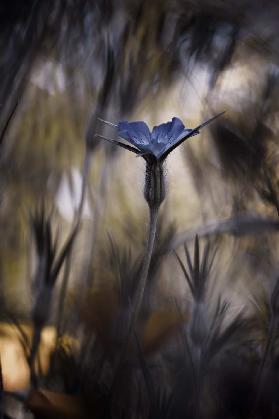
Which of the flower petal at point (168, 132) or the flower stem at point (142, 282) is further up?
the flower petal at point (168, 132)

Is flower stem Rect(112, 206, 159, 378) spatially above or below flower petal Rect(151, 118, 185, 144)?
below

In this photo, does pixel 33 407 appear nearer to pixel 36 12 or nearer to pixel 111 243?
pixel 111 243

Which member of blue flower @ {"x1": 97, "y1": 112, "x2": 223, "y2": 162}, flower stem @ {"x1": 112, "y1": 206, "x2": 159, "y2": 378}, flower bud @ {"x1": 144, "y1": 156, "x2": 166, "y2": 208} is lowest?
flower stem @ {"x1": 112, "y1": 206, "x2": 159, "y2": 378}

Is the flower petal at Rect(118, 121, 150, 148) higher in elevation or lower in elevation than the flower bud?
higher

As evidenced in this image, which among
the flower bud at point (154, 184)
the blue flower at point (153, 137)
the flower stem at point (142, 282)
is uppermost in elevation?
the blue flower at point (153, 137)
